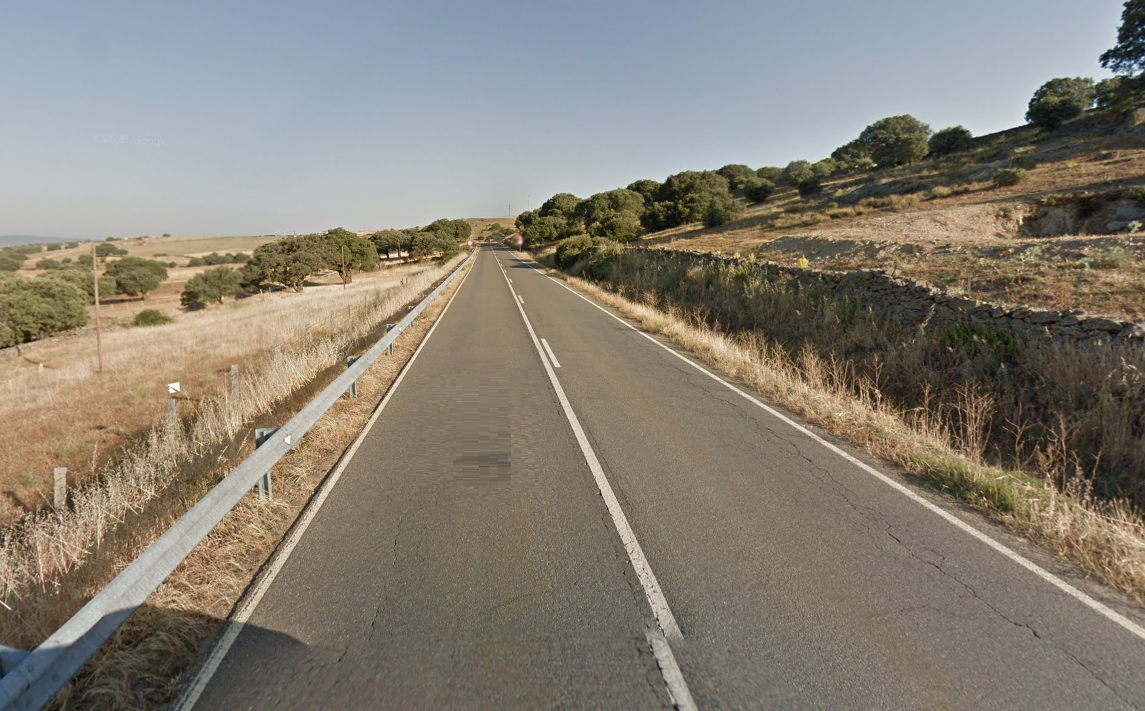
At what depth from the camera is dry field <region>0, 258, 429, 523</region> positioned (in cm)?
893

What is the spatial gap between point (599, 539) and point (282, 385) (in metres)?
6.24

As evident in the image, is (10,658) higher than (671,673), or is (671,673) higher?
(10,658)

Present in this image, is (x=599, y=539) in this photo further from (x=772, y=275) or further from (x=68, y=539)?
(x=772, y=275)

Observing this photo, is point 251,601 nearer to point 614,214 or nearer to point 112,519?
point 112,519

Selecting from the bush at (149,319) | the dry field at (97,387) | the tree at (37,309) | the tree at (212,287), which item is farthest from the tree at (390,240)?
the dry field at (97,387)

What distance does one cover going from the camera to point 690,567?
3.12 metres

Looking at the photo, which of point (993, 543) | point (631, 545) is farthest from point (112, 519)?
point (993, 543)

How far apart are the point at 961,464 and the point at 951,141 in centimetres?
6458

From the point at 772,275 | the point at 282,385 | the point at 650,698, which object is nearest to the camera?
the point at 650,698

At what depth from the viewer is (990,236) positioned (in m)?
17.5

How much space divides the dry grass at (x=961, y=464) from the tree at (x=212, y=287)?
2538 inches

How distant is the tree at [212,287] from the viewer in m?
54.1

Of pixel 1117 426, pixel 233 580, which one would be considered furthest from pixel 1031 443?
pixel 233 580

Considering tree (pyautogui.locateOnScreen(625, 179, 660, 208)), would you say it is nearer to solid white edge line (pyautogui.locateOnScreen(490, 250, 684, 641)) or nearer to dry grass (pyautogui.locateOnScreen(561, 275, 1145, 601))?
dry grass (pyautogui.locateOnScreen(561, 275, 1145, 601))
